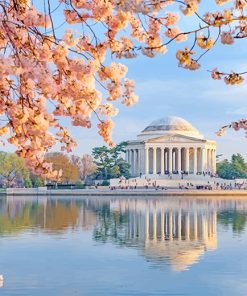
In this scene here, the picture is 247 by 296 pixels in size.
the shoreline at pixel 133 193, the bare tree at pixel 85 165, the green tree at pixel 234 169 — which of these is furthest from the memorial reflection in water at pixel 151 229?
the bare tree at pixel 85 165

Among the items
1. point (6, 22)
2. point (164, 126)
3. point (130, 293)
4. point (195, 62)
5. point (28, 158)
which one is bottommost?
point (130, 293)

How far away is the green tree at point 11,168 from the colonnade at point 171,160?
1964 centimetres

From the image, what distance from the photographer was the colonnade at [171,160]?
9388cm

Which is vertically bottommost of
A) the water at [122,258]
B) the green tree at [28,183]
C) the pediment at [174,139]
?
the water at [122,258]

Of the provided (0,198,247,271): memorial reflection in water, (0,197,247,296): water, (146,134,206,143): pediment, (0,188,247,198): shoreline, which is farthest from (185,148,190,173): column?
(0,197,247,296): water

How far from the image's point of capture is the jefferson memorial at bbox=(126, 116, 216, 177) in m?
92.8

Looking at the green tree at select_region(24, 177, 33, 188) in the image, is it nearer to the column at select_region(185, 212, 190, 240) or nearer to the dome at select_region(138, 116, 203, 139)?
the dome at select_region(138, 116, 203, 139)

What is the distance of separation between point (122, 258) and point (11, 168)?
65.2 m

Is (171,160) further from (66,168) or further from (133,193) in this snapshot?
(133,193)

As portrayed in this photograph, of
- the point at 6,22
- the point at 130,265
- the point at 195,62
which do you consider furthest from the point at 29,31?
the point at 130,265

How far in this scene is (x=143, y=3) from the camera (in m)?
4.16

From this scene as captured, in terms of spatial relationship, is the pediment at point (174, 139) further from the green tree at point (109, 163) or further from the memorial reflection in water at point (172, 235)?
the memorial reflection in water at point (172, 235)

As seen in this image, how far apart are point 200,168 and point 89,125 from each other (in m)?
90.7

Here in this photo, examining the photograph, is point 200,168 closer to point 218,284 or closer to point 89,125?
point 218,284
